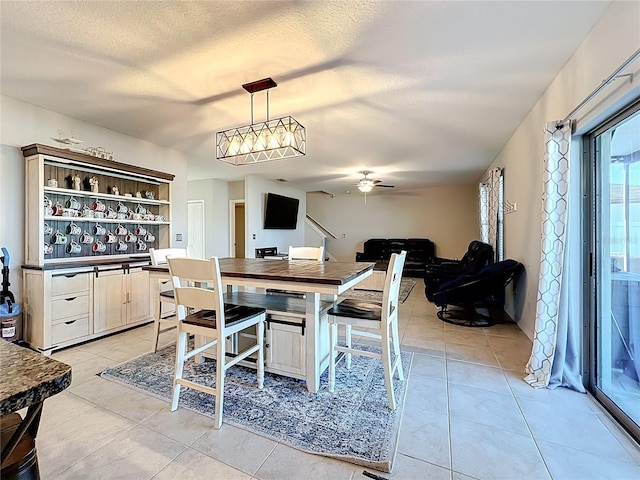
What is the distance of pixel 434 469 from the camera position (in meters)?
1.42

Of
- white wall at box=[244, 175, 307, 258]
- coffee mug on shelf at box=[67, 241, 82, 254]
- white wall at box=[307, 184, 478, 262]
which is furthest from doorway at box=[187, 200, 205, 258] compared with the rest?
white wall at box=[307, 184, 478, 262]

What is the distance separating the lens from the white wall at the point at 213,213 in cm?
677

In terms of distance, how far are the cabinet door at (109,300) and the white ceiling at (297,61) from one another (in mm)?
1768

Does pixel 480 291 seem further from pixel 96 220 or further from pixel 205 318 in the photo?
pixel 96 220

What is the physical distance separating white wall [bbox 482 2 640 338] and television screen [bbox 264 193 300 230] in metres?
4.56

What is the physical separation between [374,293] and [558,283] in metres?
3.34

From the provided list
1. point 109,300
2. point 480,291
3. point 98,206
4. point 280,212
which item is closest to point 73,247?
point 98,206

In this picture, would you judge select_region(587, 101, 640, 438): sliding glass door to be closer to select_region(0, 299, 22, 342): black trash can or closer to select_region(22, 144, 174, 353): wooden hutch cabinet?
select_region(22, 144, 174, 353): wooden hutch cabinet

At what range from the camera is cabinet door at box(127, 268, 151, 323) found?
3402 millimetres

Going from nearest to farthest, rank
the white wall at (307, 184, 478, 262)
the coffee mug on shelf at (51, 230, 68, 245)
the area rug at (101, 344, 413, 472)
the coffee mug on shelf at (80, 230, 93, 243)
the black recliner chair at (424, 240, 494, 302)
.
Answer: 1. the area rug at (101, 344, 413, 472)
2. the coffee mug on shelf at (51, 230, 68, 245)
3. the coffee mug on shelf at (80, 230, 93, 243)
4. the black recliner chair at (424, 240, 494, 302)
5. the white wall at (307, 184, 478, 262)

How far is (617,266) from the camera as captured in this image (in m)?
1.95

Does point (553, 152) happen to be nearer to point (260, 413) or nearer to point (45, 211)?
point (260, 413)

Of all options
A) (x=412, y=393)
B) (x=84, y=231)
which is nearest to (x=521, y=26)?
(x=412, y=393)

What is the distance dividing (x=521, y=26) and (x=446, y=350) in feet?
8.56
